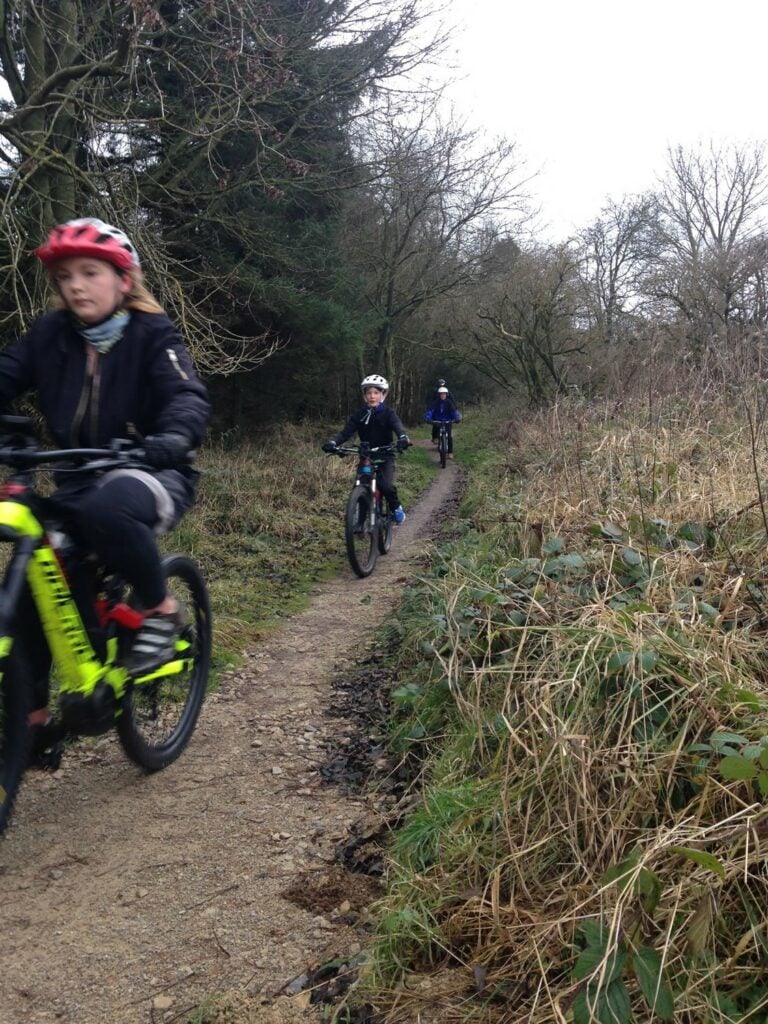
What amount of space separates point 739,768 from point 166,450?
208 centimetres

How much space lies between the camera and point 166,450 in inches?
105

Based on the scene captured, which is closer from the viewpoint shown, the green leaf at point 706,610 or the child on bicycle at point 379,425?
the green leaf at point 706,610

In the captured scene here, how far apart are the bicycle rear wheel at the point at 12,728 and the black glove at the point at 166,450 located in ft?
2.53

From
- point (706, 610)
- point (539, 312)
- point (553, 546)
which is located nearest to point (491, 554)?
point (553, 546)

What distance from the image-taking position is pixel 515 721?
9.71ft

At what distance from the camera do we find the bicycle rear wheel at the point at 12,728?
2.32m

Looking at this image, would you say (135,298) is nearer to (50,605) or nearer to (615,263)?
(50,605)

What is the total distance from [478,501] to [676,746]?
25.9 feet

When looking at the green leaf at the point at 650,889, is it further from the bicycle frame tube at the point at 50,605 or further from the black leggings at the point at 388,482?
the black leggings at the point at 388,482

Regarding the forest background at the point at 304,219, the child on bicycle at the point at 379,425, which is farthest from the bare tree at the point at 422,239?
the child on bicycle at the point at 379,425

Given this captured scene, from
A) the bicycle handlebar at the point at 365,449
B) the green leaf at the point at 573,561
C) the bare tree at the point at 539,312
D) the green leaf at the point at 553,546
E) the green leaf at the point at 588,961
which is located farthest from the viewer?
the bare tree at the point at 539,312

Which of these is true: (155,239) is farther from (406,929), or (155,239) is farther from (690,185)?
(690,185)

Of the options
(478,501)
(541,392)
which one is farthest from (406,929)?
(541,392)

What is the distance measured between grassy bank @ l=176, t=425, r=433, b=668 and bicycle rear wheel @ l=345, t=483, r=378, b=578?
377 millimetres
